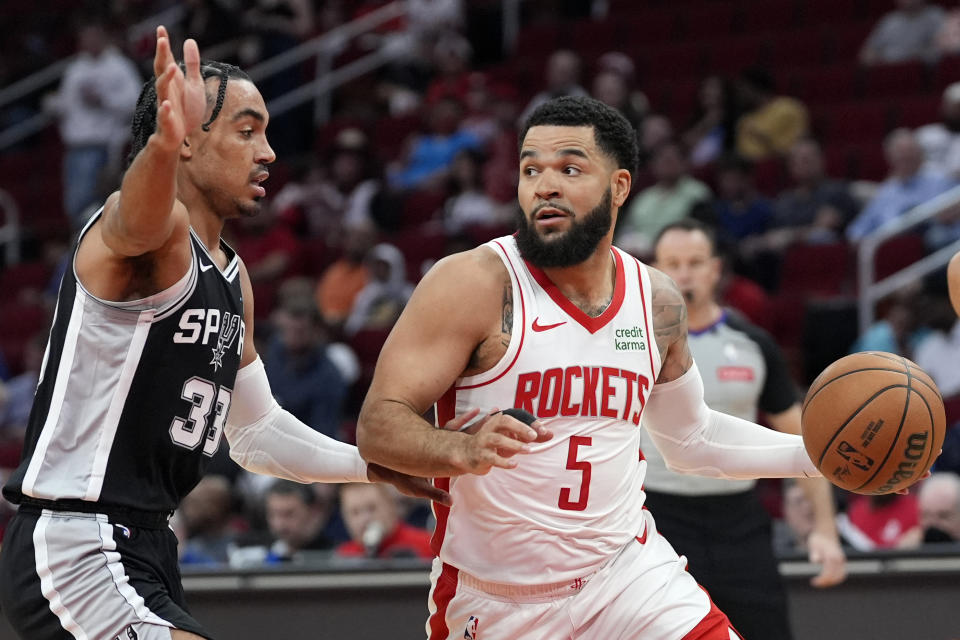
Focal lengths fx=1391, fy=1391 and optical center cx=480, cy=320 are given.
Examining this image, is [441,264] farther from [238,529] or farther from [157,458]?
[238,529]

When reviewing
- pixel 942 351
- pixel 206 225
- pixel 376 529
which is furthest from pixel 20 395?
pixel 206 225

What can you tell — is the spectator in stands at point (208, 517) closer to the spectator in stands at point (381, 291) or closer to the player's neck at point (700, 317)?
the spectator in stands at point (381, 291)

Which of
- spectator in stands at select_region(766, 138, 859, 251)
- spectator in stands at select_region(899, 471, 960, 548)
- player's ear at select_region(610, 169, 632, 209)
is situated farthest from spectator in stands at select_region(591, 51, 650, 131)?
player's ear at select_region(610, 169, 632, 209)

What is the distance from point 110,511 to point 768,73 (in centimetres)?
931

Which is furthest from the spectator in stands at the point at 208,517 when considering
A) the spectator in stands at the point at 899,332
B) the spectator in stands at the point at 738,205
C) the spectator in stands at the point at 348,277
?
the spectator in stands at the point at 738,205

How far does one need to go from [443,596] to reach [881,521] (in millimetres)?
4191

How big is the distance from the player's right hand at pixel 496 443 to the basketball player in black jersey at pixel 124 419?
809mm

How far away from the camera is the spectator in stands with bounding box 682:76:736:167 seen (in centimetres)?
1208

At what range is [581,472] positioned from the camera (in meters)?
4.09

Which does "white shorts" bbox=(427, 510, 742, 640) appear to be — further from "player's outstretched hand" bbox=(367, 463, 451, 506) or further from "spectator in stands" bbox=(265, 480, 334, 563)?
"spectator in stands" bbox=(265, 480, 334, 563)

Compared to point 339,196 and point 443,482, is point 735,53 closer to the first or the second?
point 339,196

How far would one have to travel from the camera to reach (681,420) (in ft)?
15.1

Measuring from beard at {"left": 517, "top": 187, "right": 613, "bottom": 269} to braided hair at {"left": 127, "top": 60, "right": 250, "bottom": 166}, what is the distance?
0.96 m

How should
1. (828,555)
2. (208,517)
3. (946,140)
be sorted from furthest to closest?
(946,140) < (208,517) < (828,555)
